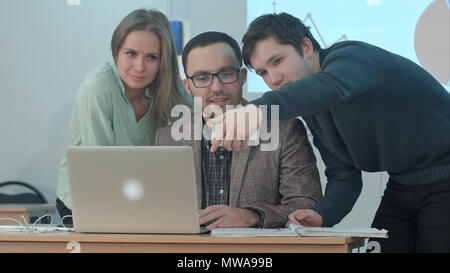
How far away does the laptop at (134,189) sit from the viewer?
155 centimetres

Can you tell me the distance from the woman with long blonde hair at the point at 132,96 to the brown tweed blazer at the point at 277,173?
1.48 ft

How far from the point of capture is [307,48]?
2.36 metres

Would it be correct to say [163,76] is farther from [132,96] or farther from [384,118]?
[384,118]

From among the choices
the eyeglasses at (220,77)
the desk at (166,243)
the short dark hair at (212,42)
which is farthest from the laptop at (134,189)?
the short dark hair at (212,42)

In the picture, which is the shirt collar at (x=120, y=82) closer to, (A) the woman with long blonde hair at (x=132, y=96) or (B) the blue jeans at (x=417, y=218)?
(A) the woman with long blonde hair at (x=132, y=96)

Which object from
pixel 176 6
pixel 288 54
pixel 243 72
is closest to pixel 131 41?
pixel 176 6

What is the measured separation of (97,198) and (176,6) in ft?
5.55

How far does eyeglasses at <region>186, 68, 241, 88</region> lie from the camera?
7.82 feet

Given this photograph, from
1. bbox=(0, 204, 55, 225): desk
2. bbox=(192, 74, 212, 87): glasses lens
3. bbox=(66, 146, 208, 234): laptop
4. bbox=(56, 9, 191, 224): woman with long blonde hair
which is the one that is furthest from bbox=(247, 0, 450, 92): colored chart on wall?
→ bbox=(66, 146, 208, 234): laptop

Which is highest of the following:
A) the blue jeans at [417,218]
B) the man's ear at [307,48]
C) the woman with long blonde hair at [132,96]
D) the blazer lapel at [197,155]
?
Answer: the man's ear at [307,48]

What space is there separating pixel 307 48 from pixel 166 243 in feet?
Result: 3.74

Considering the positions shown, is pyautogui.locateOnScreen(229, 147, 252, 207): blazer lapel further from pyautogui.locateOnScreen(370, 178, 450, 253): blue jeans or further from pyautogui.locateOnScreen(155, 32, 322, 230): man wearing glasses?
pyautogui.locateOnScreen(370, 178, 450, 253): blue jeans

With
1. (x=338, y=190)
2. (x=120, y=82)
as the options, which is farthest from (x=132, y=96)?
(x=338, y=190)

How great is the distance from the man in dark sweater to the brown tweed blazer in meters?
0.06
